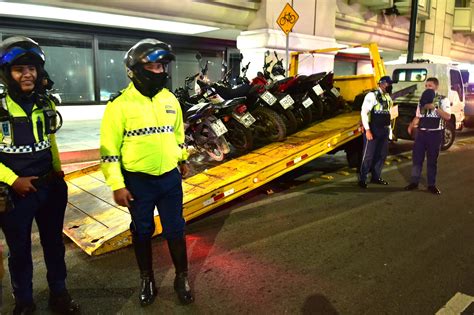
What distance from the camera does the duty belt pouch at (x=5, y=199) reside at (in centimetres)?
246

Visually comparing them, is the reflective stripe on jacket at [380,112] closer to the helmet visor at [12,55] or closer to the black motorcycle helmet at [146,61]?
the black motorcycle helmet at [146,61]

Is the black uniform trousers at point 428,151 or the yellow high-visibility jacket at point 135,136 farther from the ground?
the yellow high-visibility jacket at point 135,136

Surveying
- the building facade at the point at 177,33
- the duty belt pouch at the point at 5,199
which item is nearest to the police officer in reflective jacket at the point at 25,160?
the duty belt pouch at the point at 5,199

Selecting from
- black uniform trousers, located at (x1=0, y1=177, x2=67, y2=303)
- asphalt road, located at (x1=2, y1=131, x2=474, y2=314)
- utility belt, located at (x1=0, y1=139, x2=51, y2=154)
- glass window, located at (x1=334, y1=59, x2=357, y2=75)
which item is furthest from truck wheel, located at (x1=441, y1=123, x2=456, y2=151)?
glass window, located at (x1=334, y1=59, x2=357, y2=75)

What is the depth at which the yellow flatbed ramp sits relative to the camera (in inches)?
157

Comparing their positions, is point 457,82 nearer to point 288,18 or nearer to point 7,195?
point 288,18

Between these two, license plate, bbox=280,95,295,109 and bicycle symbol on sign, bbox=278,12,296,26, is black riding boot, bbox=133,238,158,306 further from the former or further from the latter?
bicycle symbol on sign, bbox=278,12,296,26

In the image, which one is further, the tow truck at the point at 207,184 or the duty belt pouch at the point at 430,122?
the duty belt pouch at the point at 430,122

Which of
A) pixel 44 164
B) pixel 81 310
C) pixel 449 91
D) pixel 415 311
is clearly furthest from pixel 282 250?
pixel 449 91

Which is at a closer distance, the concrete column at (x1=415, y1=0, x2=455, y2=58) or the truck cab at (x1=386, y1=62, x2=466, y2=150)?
the truck cab at (x1=386, y1=62, x2=466, y2=150)

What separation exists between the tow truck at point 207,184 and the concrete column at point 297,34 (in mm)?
4252

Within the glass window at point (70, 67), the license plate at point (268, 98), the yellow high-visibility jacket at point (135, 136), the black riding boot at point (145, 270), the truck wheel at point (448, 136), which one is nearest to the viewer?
the yellow high-visibility jacket at point (135, 136)

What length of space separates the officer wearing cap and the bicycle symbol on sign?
311 cm

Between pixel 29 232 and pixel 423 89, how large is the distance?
9252 millimetres
